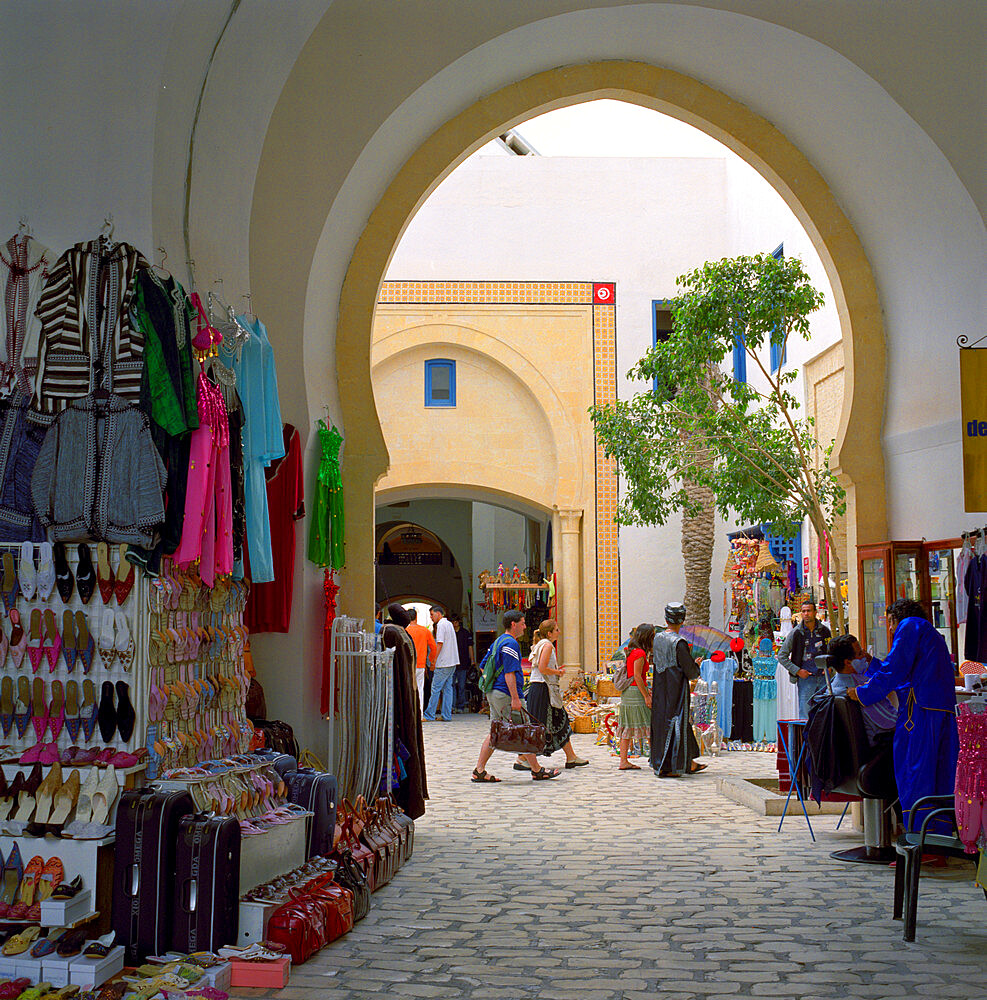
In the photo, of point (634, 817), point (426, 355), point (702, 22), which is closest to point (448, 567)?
point (426, 355)

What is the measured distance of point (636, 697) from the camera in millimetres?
12031

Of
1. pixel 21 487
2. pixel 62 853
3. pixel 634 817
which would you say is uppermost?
pixel 21 487

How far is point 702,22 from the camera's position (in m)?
7.75

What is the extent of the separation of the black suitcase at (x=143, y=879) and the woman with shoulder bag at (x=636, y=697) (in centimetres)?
758

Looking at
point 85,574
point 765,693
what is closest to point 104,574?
point 85,574

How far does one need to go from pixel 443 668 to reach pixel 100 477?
528 inches

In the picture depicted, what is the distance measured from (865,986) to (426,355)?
585 inches

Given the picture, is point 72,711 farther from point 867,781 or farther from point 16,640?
point 867,781

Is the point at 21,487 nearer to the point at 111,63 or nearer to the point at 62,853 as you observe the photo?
the point at 62,853

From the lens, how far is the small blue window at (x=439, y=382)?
61.2ft

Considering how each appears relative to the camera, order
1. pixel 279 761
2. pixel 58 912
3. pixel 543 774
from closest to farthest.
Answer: pixel 58 912
pixel 279 761
pixel 543 774

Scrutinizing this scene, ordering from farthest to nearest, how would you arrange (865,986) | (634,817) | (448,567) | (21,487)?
(448,567), (634,817), (21,487), (865,986)

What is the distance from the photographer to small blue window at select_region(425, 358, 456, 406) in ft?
61.2

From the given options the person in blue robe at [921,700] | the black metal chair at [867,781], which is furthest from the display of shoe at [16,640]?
the black metal chair at [867,781]
